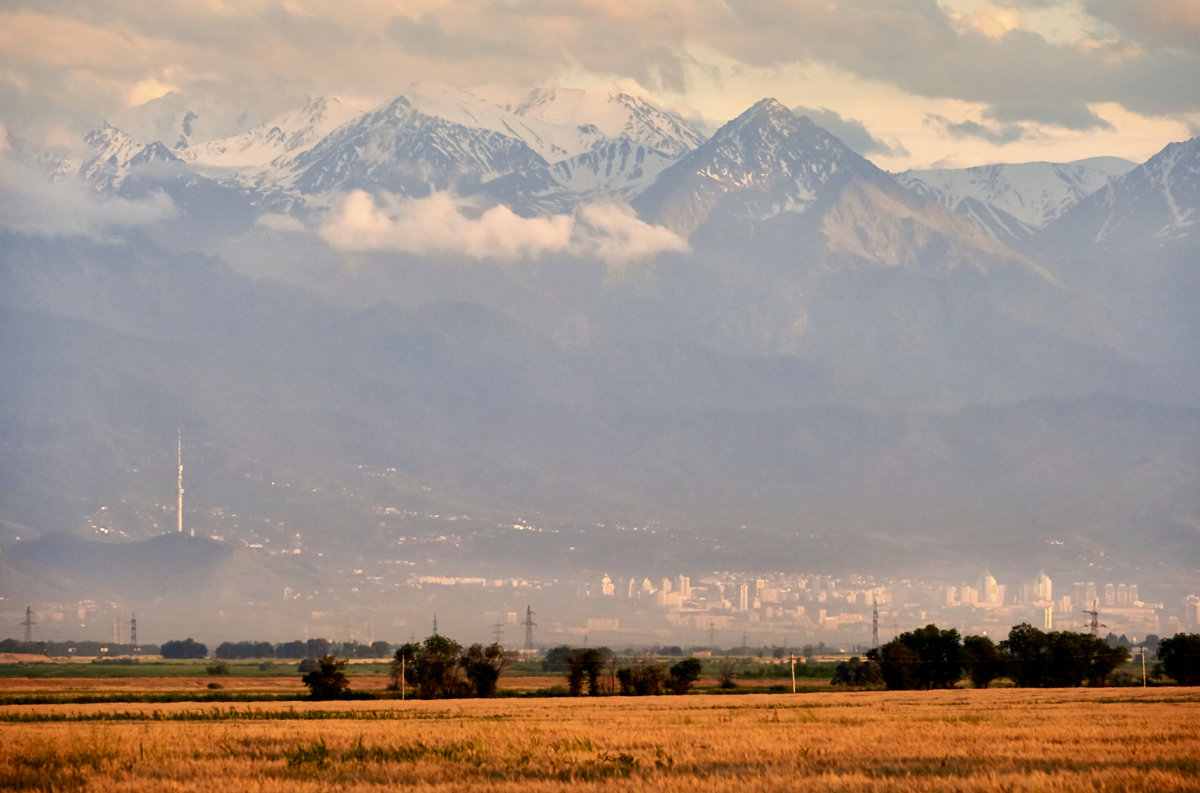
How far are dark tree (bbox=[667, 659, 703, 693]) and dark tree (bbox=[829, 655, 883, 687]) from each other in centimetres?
2618

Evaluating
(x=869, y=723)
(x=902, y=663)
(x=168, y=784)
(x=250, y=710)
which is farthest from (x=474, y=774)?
(x=902, y=663)

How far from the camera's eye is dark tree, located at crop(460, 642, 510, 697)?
427ft

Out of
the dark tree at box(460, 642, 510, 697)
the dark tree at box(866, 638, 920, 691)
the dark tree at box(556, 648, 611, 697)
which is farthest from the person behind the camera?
the dark tree at box(866, 638, 920, 691)

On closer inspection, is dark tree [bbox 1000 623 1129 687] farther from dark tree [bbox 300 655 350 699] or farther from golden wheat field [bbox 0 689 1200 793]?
golden wheat field [bbox 0 689 1200 793]

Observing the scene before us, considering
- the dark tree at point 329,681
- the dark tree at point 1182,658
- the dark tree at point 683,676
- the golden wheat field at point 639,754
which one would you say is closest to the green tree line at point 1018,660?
the dark tree at point 1182,658

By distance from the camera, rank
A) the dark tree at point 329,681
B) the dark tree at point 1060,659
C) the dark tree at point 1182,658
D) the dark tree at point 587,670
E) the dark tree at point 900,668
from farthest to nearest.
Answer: the dark tree at point 1060,659, the dark tree at point 900,668, the dark tree at point 1182,658, the dark tree at point 587,670, the dark tree at point 329,681

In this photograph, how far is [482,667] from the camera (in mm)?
130125

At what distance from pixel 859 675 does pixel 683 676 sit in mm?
34129

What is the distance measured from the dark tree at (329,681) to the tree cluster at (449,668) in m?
8.07

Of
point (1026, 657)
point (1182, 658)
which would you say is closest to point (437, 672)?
point (1026, 657)

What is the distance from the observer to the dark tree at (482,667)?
130 m

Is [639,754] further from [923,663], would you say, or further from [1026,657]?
[1026,657]

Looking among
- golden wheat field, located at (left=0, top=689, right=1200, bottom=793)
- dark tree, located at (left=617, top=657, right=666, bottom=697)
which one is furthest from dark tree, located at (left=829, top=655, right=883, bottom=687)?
golden wheat field, located at (left=0, top=689, right=1200, bottom=793)

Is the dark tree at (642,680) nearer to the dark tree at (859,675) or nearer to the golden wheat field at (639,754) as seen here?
the dark tree at (859,675)
